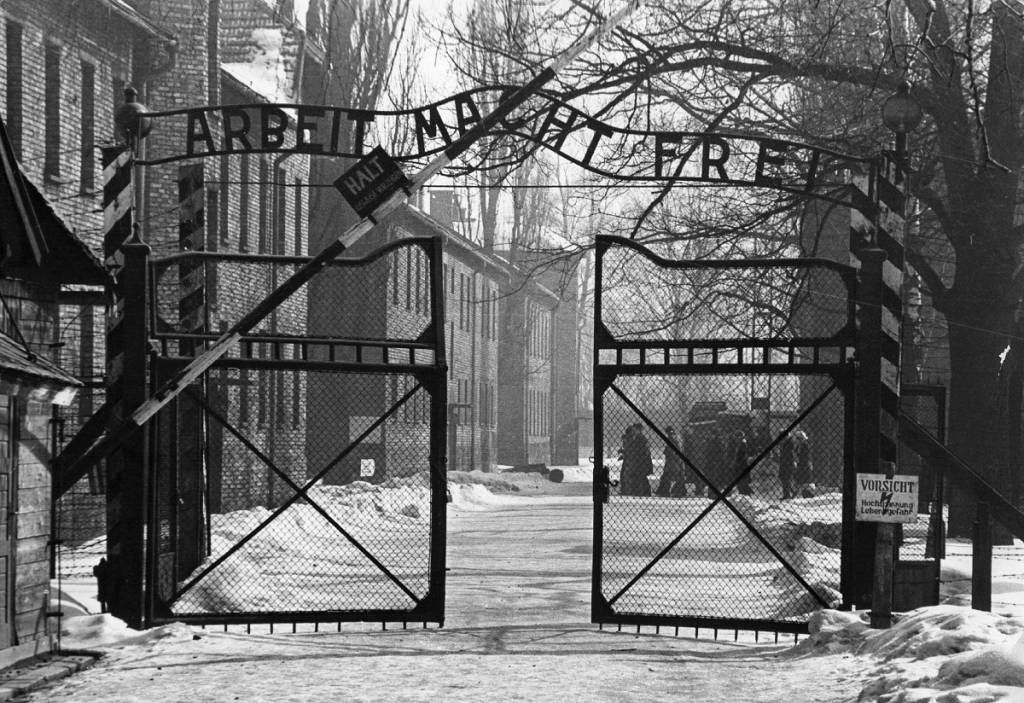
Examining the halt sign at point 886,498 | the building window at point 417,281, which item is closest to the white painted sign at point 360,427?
the building window at point 417,281

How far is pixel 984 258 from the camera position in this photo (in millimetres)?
21641

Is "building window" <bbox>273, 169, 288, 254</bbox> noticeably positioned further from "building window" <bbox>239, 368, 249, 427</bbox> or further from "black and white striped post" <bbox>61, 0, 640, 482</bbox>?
"black and white striped post" <bbox>61, 0, 640, 482</bbox>

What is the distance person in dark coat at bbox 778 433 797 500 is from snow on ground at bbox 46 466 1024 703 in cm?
2106

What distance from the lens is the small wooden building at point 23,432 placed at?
995cm

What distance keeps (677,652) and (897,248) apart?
3.71m

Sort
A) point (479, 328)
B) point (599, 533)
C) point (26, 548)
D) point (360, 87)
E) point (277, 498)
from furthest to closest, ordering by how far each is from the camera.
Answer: point (479, 328)
point (360, 87)
point (277, 498)
point (599, 533)
point (26, 548)

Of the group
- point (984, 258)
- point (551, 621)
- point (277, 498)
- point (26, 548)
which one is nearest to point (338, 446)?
point (277, 498)

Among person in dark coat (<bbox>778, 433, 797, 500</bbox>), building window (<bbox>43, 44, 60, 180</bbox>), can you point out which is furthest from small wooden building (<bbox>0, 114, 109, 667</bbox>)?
person in dark coat (<bbox>778, 433, 797, 500</bbox>)

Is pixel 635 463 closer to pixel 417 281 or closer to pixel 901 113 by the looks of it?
pixel 417 281

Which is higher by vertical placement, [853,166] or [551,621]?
[853,166]

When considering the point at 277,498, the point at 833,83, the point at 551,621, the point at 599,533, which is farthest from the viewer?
the point at 277,498

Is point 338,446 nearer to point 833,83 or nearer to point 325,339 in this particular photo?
point 833,83

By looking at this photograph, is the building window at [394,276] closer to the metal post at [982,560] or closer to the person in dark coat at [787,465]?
the person in dark coat at [787,465]

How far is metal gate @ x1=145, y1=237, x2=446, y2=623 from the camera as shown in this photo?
1209cm
